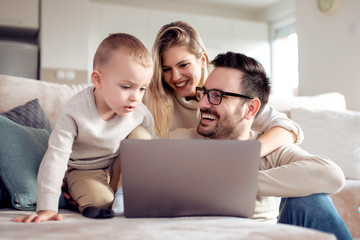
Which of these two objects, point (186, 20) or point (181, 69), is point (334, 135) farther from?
point (186, 20)

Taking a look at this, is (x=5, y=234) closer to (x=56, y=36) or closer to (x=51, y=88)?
(x=51, y=88)

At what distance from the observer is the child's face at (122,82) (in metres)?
1.33

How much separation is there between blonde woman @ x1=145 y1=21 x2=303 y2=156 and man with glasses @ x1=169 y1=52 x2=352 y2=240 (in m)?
0.14

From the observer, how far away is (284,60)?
21.2 feet

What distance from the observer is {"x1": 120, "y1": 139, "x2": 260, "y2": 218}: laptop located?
36.5 inches

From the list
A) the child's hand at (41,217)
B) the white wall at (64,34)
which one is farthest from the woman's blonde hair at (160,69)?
the white wall at (64,34)

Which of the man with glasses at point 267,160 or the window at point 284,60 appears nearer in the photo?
the man with glasses at point 267,160

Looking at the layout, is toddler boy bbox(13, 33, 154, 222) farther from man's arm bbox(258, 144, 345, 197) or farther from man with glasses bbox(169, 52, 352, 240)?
man's arm bbox(258, 144, 345, 197)

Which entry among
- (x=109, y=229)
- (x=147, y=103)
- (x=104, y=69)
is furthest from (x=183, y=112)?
(x=109, y=229)

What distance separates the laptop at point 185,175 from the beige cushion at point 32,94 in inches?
42.3

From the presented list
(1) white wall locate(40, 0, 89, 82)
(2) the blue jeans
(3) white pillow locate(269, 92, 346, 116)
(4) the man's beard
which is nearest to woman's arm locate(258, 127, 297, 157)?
(4) the man's beard

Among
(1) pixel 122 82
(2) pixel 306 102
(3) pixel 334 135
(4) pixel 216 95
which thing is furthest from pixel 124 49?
(2) pixel 306 102

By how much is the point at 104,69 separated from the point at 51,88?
0.69 m

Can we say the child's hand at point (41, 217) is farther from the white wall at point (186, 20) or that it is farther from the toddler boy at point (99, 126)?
the white wall at point (186, 20)
